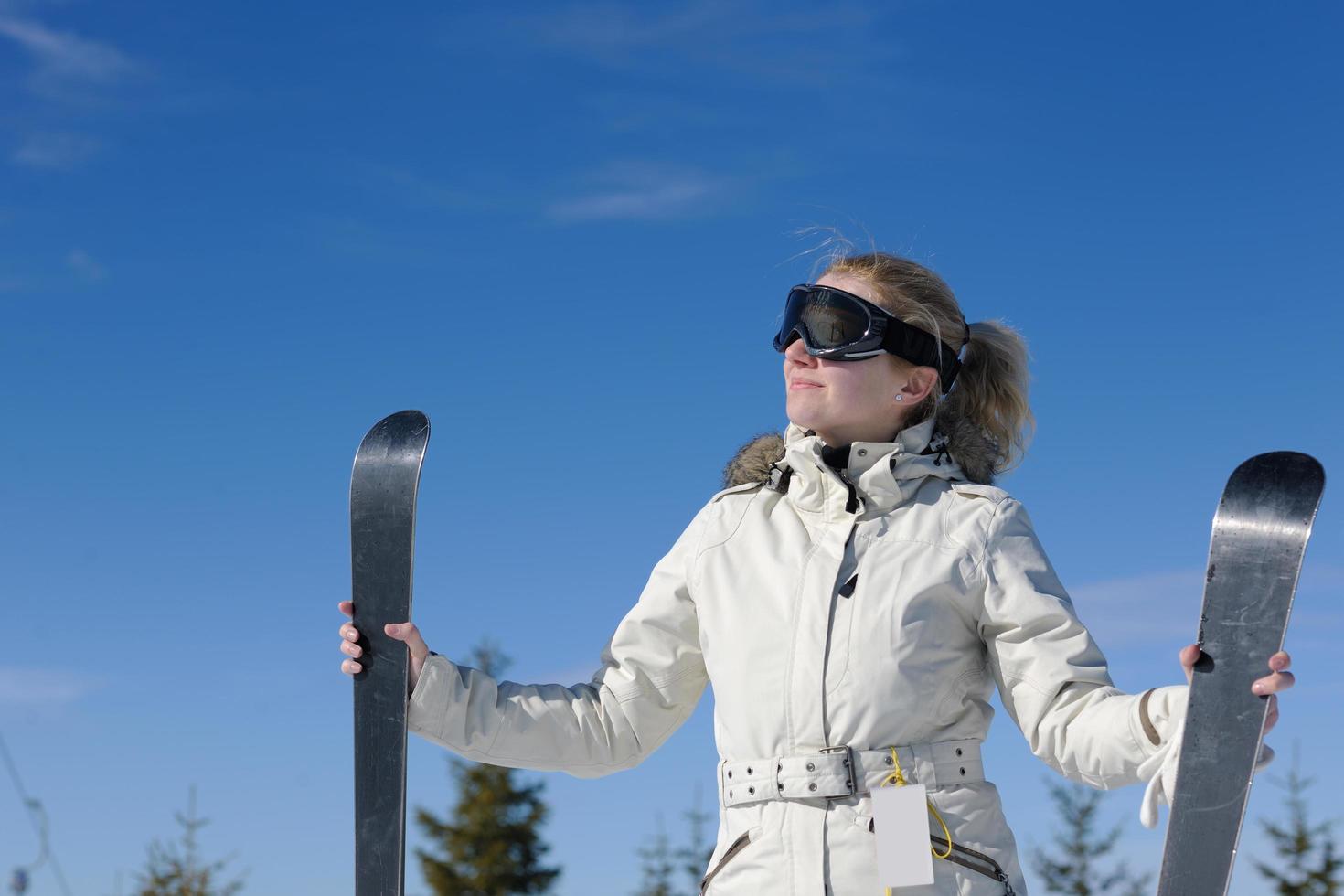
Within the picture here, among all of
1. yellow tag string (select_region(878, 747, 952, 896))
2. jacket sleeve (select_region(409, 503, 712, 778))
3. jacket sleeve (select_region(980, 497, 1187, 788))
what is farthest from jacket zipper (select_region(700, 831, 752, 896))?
jacket sleeve (select_region(980, 497, 1187, 788))

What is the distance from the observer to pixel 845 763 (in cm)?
301

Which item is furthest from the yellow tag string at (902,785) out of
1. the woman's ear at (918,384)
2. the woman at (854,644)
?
the woman's ear at (918,384)

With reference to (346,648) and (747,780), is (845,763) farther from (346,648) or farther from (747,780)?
(346,648)

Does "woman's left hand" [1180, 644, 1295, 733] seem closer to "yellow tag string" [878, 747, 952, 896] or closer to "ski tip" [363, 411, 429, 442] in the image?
"yellow tag string" [878, 747, 952, 896]

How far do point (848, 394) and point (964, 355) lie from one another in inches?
20.5

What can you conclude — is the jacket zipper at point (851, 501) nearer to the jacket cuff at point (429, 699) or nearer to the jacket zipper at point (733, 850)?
the jacket zipper at point (733, 850)

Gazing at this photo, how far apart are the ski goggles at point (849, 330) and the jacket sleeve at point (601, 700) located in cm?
52

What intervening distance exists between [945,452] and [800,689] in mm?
784

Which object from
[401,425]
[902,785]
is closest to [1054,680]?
[902,785]

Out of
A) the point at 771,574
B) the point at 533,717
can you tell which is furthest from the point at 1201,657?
the point at 533,717

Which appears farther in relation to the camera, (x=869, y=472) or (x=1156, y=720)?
(x=869, y=472)

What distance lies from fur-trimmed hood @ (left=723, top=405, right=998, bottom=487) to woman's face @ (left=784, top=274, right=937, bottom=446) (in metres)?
0.05

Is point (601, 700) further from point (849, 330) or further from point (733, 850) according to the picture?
point (849, 330)

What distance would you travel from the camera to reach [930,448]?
3.47m
